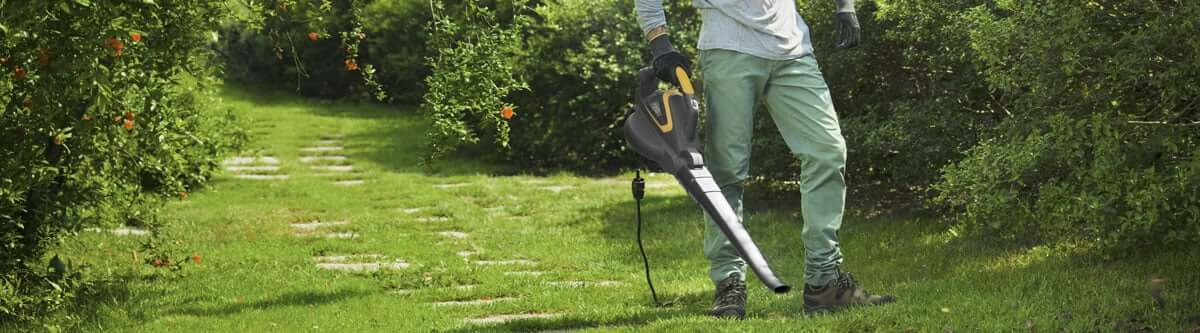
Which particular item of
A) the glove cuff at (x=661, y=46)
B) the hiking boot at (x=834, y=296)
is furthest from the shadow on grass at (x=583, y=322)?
the glove cuff at (x=661, y=46)

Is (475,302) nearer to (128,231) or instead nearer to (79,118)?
(79,118)

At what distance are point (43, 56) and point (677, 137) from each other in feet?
7.01

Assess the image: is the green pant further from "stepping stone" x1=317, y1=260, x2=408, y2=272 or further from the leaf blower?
"stepping stone" x1=317, y1=260, x2=408, y2=272

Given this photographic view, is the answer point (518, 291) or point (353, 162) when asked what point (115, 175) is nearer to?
point (518, 291)

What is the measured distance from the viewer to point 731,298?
4.86 metres

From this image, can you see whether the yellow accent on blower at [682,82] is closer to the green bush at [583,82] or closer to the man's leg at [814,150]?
the man's leg at [814,150]

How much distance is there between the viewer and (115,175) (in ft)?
21.7

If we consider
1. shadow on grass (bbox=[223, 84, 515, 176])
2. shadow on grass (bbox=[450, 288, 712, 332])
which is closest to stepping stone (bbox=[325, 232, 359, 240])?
shadow on grass (bbox=[223, 84, 515, 176])

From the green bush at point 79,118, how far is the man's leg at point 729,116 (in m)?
1.87

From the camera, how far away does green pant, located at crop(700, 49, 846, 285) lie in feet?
15.3

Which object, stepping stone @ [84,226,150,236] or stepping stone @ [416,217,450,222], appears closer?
stepping stone @ [84,226,150,236]

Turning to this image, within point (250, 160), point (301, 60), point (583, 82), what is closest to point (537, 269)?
point (583, 82)

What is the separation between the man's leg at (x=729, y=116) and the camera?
4691mm

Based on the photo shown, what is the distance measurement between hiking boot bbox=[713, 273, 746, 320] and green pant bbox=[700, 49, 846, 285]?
0.76ft
